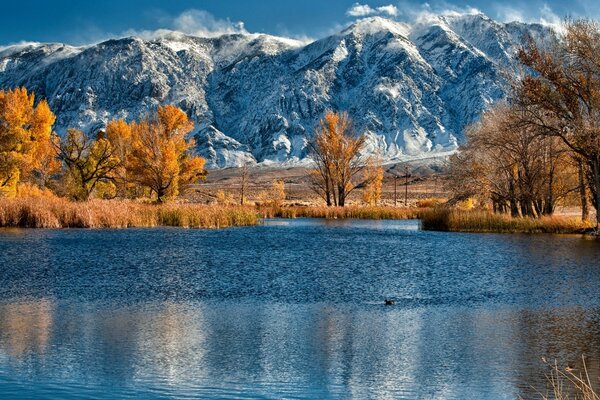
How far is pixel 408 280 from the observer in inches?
918

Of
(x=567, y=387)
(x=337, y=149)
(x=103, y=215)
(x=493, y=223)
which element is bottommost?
(x=567, y=387)

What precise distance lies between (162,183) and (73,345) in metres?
50.7

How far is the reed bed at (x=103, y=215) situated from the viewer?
46.9 m

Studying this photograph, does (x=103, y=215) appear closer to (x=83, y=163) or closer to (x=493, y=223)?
(x=83, y=163)

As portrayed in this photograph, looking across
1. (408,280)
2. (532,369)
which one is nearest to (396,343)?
(532,369)

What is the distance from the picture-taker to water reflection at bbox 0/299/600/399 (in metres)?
10.7

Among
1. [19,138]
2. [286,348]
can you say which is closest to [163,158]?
Answer: [19,138]

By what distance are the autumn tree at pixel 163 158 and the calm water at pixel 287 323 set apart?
31418 millimetres

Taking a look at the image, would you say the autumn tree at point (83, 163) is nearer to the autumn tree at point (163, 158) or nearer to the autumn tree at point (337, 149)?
the autumn tree at point (163, 158)

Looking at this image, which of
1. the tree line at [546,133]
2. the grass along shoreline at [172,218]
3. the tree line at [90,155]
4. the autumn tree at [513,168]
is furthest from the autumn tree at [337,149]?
the grass along shoreline at [172,218]

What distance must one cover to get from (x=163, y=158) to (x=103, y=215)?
1538cm

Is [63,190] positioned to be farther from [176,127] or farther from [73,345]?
[73,345]

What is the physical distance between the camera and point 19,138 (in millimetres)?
59906

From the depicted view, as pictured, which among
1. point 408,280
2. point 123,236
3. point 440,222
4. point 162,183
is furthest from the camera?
point 162,183
